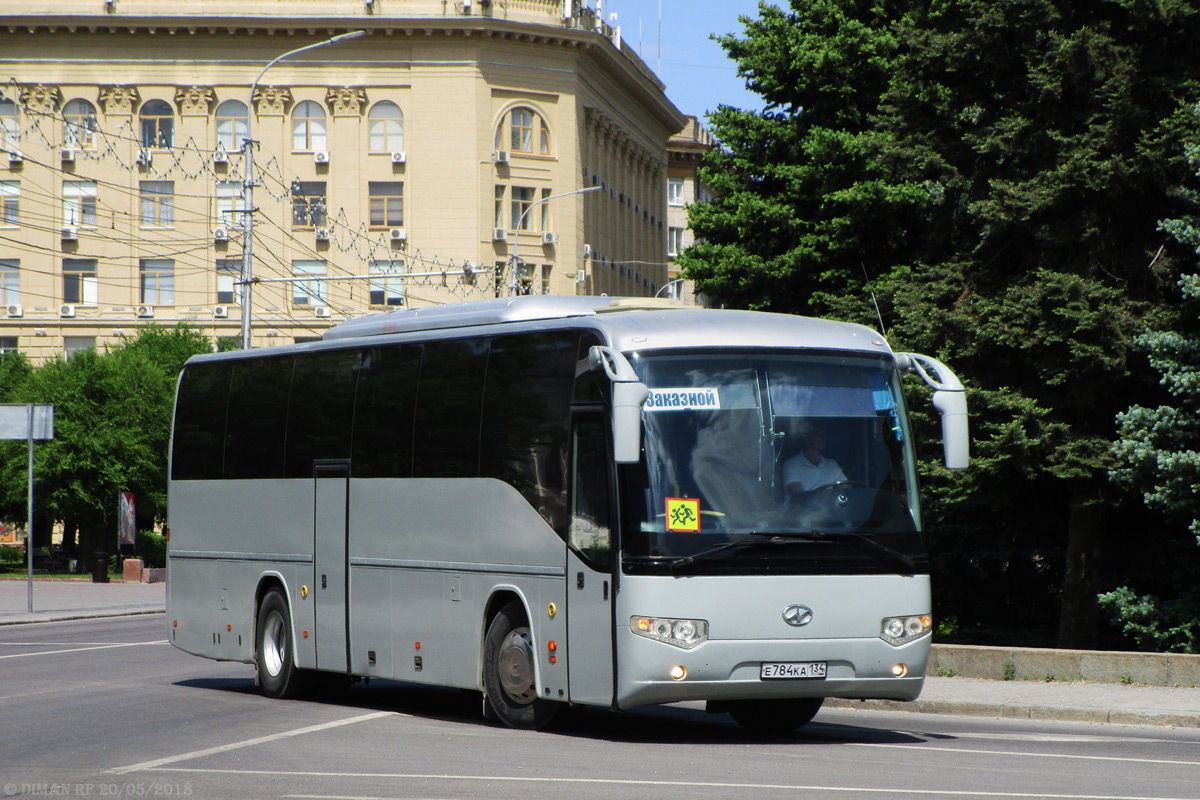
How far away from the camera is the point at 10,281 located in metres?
77.7

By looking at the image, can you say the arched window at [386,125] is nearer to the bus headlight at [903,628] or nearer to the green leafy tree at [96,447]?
the green leafy tree at [96,447]

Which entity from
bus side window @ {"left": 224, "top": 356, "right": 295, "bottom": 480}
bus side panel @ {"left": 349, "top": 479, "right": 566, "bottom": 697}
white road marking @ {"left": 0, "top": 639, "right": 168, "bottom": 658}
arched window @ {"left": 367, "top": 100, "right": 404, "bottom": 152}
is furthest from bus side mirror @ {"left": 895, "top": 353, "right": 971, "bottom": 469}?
arched window @ {"left": 367, "top": 100, "right": 404, "bottom": 152}

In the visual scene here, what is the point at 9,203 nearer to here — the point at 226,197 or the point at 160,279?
the point at 160,279

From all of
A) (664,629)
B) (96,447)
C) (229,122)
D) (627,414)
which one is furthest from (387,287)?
(627,414)

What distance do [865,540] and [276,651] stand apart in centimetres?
691

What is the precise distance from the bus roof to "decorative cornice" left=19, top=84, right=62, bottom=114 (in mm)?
67134

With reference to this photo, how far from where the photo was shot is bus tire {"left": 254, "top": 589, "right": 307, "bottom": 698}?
16953 millimetres

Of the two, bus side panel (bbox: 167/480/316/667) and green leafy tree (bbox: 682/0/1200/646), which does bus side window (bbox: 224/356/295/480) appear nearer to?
bus side panel (bbox: 167/480/316/667)

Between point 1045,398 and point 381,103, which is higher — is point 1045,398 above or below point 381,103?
below

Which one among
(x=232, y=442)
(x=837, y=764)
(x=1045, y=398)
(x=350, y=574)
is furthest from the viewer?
(x=1045, y=398)

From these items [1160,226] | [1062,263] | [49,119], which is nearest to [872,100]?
[1062,263]

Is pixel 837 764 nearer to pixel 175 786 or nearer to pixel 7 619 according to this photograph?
pixel 175 786

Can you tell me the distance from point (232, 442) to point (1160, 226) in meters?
10.4

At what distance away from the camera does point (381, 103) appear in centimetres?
7806
